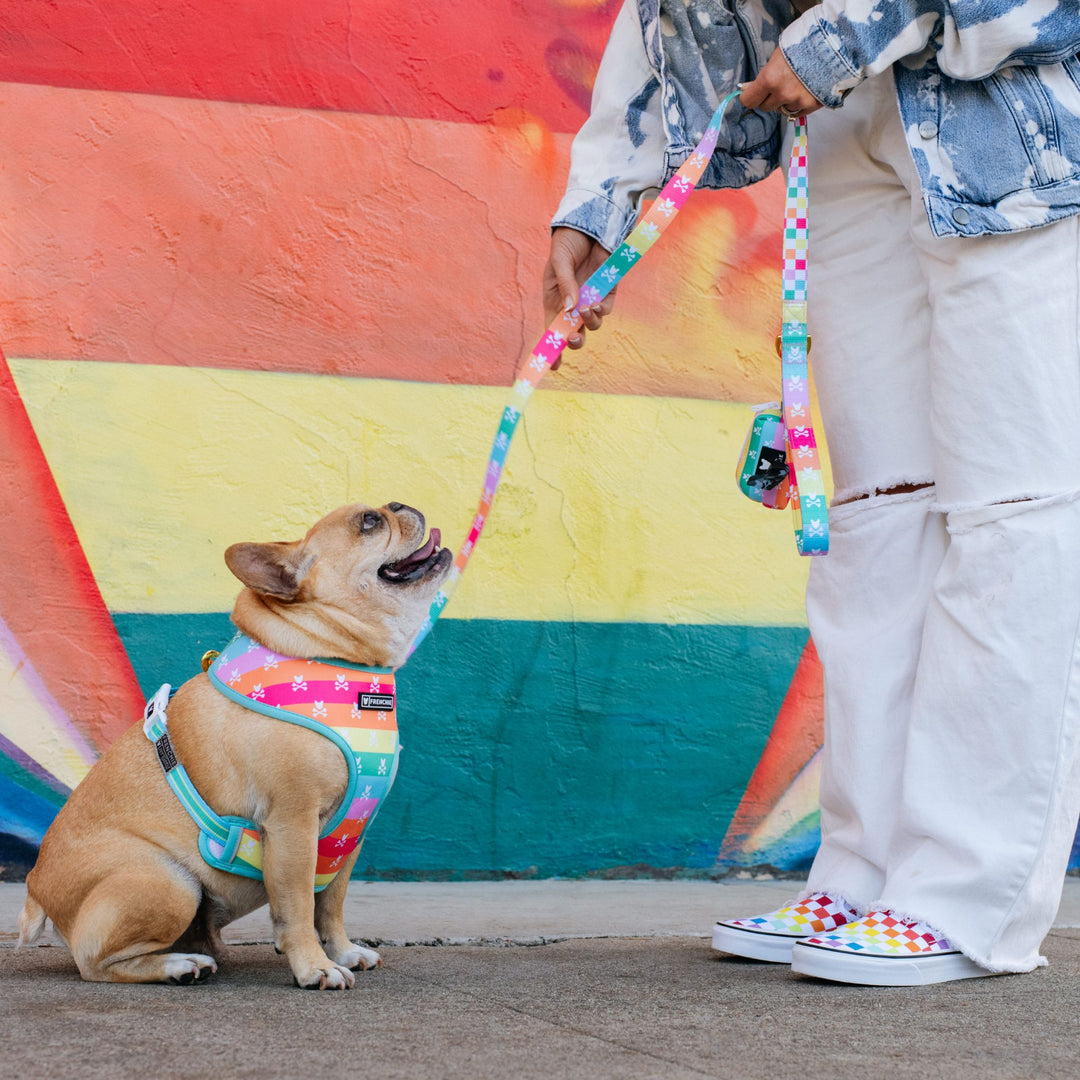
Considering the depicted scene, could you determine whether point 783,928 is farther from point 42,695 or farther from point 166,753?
point 42,695

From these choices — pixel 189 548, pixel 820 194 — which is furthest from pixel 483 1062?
pixel 189 548

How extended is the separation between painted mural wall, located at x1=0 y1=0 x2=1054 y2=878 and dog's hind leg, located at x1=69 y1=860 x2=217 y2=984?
44.6 inches

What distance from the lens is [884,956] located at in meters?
1.75

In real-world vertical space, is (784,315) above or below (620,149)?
below

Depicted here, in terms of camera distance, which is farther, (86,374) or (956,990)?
(86,374)

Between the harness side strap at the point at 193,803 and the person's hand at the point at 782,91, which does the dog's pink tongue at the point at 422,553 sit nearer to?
the harness side strap at the point at 193,803

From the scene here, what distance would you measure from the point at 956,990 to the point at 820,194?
133 cm

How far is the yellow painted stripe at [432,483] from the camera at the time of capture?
9.83ft

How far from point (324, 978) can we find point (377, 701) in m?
0.44

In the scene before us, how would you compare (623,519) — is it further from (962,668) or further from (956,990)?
(956,990)

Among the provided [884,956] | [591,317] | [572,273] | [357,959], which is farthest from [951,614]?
[357,959]

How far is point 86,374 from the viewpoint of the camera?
2992mm

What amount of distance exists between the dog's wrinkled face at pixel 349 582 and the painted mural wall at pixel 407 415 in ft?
2.99

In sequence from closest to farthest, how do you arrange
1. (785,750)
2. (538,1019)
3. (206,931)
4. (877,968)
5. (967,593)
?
(538,1019) < (877,968) < (967,593) < (206,931) < (785,750)
